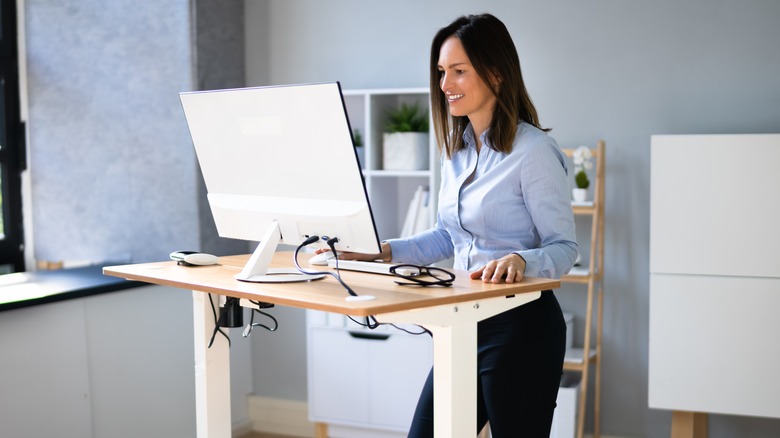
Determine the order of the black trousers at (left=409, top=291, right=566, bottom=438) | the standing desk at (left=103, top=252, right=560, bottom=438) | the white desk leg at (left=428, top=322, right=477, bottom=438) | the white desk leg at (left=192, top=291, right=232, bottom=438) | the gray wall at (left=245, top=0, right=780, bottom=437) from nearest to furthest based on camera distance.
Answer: the standing desk at (left=103, top=252, right=560, bottom=438) < the white desk leg at (left=428, top=322, right=477, bottom=438) < the black trousers at (left=409, top=291, right=566, bottom=438) < the white desk leg at (left=192, top=291, right=232, bottom=438) < the gray wall at (left=245, top=0, right=780, bottom=437)

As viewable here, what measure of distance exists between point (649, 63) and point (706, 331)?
3.46ft

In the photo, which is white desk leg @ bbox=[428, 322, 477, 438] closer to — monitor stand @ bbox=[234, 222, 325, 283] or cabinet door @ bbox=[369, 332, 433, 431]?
monitor stand @ bbox=[234, 222, 325, 283]

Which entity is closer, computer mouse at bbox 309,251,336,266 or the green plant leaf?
computer mouse at bbox 309,251,336,266

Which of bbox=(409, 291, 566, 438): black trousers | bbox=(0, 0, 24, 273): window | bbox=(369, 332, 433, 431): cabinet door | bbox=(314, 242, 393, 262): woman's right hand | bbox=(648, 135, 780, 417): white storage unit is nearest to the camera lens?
bbox=(409, 291, 566, 438): black trousers

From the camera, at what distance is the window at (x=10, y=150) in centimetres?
380

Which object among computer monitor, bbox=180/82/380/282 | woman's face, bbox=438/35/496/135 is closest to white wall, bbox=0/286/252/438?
computer monitor, bbox=180/82/380/282

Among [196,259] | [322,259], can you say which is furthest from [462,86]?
[196,259]

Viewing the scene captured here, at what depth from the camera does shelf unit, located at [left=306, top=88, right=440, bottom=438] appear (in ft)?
11.5

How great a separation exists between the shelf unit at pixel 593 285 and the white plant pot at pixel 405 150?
1.90 ft

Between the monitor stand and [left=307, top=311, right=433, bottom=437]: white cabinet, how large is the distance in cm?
150

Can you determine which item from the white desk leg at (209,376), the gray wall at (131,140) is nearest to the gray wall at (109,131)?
the gray wall at (131,140)

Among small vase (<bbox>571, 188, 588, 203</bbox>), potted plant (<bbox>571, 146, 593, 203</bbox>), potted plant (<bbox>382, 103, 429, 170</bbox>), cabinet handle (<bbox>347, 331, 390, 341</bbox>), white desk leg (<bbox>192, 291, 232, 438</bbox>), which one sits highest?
potted plant (<bbox>382, 103, 429, 170</bbox>)

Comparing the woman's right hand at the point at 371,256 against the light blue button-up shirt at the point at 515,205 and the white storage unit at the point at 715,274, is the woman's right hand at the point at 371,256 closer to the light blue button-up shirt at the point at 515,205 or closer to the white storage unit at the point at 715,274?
the light blue button-up shirt at the point at 515,205

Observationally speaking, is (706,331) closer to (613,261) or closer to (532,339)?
(613,261)
